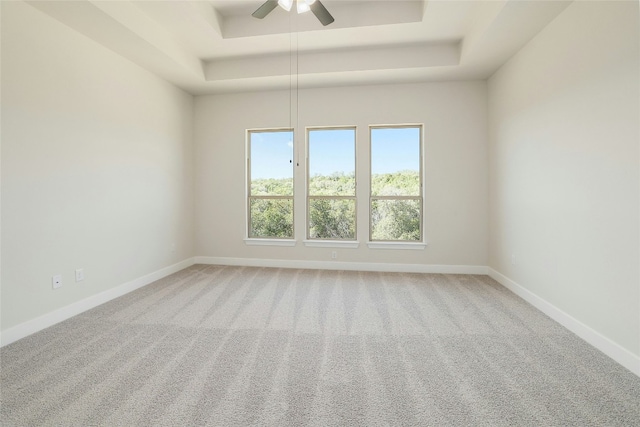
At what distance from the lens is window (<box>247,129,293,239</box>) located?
4.46 metres

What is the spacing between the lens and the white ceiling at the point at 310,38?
2.57 metres

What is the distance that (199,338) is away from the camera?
2201mm

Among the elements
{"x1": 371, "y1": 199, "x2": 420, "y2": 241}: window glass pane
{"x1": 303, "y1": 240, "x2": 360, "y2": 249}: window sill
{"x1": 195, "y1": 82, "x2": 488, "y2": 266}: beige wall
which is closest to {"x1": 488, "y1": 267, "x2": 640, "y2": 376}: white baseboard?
{"x1": 195, "y1": 82, "x2": 488, "y2": 266}: beige wall

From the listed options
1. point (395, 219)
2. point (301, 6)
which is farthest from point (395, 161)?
point (301, 6)

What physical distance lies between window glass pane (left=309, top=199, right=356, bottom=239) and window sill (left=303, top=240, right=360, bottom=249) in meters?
0.11

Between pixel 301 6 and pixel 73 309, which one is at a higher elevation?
pixel 301 6

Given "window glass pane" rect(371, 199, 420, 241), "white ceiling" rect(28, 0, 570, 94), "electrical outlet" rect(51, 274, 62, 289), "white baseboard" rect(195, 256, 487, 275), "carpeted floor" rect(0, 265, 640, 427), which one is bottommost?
"carpeted floor" rect(0, 265, 640, 427)

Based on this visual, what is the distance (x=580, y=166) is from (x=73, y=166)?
15.2 ft

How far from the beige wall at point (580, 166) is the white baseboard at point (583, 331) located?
44mm

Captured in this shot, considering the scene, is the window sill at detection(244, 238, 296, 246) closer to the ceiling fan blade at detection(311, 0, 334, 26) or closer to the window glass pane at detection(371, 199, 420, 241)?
the window glass pane at detection(371, 199, 420, 241)

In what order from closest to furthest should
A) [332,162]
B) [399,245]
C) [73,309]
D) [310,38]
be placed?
[73,309]
[310,38]
[399,245]
[332,162]

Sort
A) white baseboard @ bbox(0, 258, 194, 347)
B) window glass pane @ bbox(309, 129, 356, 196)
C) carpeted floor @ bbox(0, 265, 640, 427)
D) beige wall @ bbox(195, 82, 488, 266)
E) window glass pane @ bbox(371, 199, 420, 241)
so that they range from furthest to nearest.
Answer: window glass pane @ bbox(309, 129, 356, 196) → window glass pane @ bbox(371, 199, 420, 241) → beige wall @ bbox(195, 82, 488, 266) → white baseboard @ bbox(0, 258, 194, 347) → carpeted floor @ bbox(0, 265, 640, 427)

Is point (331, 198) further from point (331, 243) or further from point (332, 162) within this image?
point (331, 243)

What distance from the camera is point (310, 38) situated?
3.23 metres
